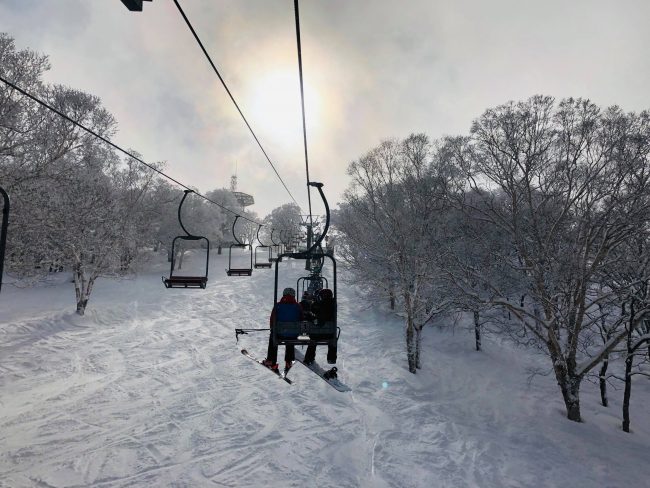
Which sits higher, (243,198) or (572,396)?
(243,198)

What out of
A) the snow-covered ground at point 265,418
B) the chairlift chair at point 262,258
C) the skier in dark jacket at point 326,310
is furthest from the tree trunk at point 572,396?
the chairlift chair at point 262,258

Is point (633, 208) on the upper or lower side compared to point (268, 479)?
upper

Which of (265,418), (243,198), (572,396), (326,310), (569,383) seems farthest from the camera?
(243,198)

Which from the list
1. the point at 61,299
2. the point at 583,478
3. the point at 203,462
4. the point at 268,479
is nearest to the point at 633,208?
the point at 583,478

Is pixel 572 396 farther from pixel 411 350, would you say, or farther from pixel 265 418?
Result: pixel 265 418

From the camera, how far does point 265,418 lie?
11500 mm

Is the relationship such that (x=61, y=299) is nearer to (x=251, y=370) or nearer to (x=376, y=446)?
(x=251, y=370)

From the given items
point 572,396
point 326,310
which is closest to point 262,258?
point 572,396

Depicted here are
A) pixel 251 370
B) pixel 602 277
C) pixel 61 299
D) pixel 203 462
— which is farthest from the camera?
pixel 61 299

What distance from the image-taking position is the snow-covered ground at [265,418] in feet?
28.8

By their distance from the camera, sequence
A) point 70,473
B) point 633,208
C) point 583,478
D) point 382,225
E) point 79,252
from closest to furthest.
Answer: point 70,473, point 583,478, point 633,208, point 382,225, point 79,252

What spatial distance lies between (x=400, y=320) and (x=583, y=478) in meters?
17.1

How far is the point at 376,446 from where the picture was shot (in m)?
10.6

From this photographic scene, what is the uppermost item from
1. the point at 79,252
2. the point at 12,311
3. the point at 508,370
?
the point at 79,252
